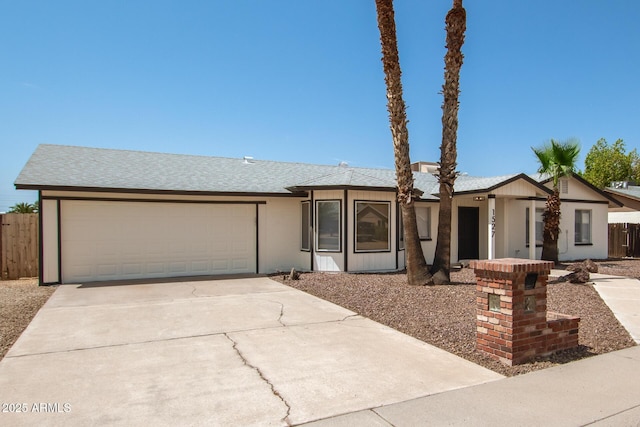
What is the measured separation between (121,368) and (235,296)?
4.44m

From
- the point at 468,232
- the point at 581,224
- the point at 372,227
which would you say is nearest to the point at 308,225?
the point at 372,227

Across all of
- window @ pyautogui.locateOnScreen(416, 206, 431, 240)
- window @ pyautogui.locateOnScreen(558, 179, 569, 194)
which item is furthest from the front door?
window @ pyautogui.locateOnScreen(558, 179, 569, 194)

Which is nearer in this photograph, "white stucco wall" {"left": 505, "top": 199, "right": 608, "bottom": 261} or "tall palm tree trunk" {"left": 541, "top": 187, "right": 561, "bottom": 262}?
"tall palm tree trunk" {"left": 541, "top": 187, "right": 561, "bottom": 262}

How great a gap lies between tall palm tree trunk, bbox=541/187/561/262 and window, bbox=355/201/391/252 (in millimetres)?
6519

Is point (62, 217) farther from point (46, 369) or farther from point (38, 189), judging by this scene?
point (46, 369)

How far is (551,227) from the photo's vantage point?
1511 cm

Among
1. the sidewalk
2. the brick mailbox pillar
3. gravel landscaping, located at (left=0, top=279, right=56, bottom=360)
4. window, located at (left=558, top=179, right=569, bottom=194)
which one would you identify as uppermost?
window, located at (left=558, top=179, right=569, bottom=194)

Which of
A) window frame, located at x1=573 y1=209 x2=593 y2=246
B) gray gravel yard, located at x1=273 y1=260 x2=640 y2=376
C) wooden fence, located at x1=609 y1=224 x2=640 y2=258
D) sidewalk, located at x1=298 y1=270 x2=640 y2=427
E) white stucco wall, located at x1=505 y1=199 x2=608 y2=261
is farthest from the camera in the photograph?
wooden fence, located at x1=609 y1=224 x2=640 y2=258

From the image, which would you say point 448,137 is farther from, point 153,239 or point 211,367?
point 153,239

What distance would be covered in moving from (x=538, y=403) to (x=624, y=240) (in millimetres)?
21179

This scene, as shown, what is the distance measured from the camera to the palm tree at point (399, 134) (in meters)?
9.75

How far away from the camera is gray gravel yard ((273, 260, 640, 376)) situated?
549 centimetres

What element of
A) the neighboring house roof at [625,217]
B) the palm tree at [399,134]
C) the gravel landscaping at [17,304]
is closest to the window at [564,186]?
the neighboring house roof at [625,217]

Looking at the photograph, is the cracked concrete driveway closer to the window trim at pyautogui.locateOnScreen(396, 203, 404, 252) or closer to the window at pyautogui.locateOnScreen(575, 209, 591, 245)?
the window trim at pyautogui.locateOnScreen(396, 203, 404, 252)
